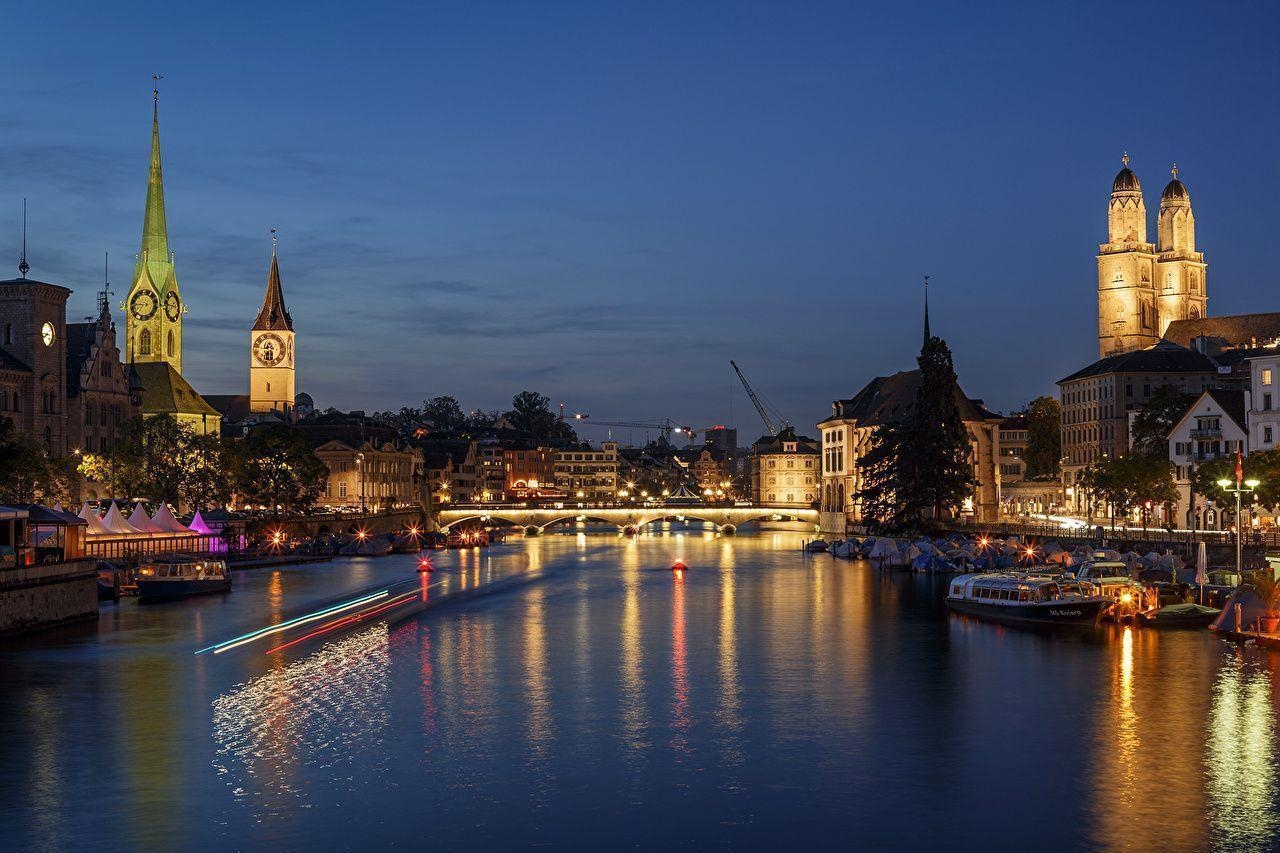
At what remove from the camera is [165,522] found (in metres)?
107

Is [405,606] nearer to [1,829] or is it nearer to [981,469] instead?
[1,829]

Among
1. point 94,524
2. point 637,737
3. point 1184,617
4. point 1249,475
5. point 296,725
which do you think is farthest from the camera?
point 94,524

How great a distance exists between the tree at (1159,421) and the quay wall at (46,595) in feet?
263

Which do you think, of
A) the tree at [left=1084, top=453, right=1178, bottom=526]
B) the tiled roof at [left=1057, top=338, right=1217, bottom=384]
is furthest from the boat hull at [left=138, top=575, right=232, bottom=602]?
the tiled roof at [left=1057, top=338, right=1217, bottom=384]

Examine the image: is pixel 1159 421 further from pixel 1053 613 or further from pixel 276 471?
pixel 276 471

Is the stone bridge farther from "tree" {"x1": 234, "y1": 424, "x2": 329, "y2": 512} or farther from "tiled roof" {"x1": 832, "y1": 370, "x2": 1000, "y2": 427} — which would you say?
"tree" {"x1": 234, "y1": 424, "x2": 329, "y2": 512}

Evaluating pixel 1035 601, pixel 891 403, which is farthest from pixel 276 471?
pixel 1035 601

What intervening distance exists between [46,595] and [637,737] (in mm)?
35380

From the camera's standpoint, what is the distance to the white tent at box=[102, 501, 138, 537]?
99875mm

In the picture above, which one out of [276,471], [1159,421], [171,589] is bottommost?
[171,589]

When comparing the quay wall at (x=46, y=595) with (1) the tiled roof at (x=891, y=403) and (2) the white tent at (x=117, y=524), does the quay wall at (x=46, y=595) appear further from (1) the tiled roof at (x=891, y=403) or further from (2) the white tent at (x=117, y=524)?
(1) the tiled roof at (x=891, y=403)

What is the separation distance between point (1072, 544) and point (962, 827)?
80002mm

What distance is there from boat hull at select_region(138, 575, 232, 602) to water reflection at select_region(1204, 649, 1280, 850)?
58.2m

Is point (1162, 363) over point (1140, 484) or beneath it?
over
